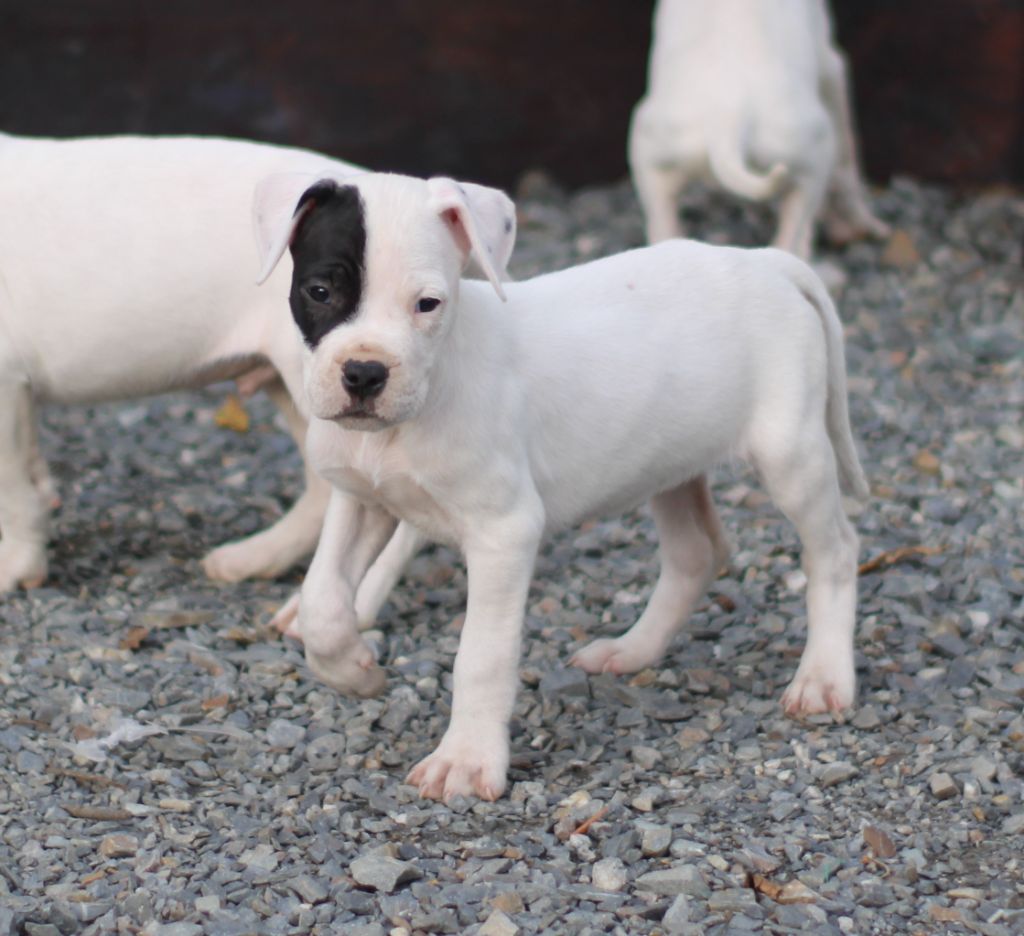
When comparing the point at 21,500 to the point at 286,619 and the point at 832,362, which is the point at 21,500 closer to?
the point at 286,619

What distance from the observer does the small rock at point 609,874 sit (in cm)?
359

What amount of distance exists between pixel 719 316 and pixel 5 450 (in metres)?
2.21

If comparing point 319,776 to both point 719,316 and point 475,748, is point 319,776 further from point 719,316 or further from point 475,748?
point 719,316

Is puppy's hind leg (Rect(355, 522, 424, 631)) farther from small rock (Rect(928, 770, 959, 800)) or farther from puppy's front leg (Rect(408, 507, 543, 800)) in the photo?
small rock (Rect(928, 770, 959, 800))

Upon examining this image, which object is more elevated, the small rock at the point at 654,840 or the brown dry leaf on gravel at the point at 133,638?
the small rock at the point at 654,840

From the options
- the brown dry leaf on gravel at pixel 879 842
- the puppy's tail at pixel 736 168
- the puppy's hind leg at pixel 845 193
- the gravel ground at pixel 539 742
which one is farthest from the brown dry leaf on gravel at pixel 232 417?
the brown dry leaf on gravel at pixel 879 842

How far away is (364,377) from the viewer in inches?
133

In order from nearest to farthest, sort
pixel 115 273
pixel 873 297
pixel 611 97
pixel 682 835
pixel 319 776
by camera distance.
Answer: pixel 682 835
pixel 319 776
pixel 115 273
pixel 873 297
pixel 611 97

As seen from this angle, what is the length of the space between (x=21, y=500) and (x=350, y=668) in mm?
1588

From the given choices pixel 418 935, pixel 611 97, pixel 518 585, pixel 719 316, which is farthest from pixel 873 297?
pixel 418 935

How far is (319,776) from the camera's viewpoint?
411cm

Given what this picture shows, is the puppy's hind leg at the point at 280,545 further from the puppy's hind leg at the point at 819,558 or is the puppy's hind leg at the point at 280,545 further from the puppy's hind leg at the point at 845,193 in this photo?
the puppy's hind leg at the point at 845,193

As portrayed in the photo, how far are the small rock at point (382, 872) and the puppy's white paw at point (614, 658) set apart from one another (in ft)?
3.94

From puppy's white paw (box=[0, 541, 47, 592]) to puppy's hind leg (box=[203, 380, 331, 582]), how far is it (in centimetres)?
54
